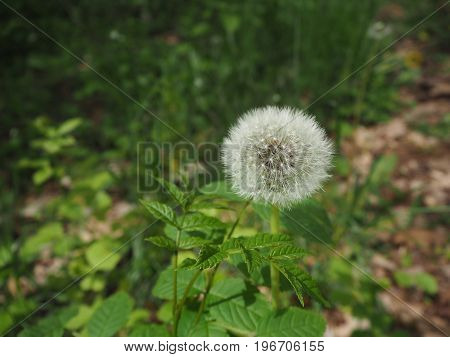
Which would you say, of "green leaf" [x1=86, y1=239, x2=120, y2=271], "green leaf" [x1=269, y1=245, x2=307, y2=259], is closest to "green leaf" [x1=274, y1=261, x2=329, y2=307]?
"green leaf" [x1=269, y1=245, x2=307, y2=259]

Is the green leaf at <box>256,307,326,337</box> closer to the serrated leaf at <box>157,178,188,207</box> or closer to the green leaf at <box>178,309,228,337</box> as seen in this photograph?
the green leaf at <box>178,309,228,337</box>

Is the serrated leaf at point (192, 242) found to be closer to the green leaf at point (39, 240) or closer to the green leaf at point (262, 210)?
the green leaf at point (262, 210)

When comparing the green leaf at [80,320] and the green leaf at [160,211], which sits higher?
the green leaf at [160,211]

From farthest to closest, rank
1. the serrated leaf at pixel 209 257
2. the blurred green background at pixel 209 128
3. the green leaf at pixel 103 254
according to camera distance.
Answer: the blurred green background at pixel 209 128, the green leaf at pixel 103 254, the serrated leaf at pixel 209 257

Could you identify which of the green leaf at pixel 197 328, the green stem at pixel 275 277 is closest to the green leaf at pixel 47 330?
the green leaf at pixel 197 328

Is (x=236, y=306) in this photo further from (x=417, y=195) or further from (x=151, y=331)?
(x=417, y=195)

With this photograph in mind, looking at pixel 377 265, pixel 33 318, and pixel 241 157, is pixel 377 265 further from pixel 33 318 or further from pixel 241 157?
pixel 33 318

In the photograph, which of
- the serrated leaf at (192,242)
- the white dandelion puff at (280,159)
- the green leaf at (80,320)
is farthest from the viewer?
the green leaf at (80,320)
